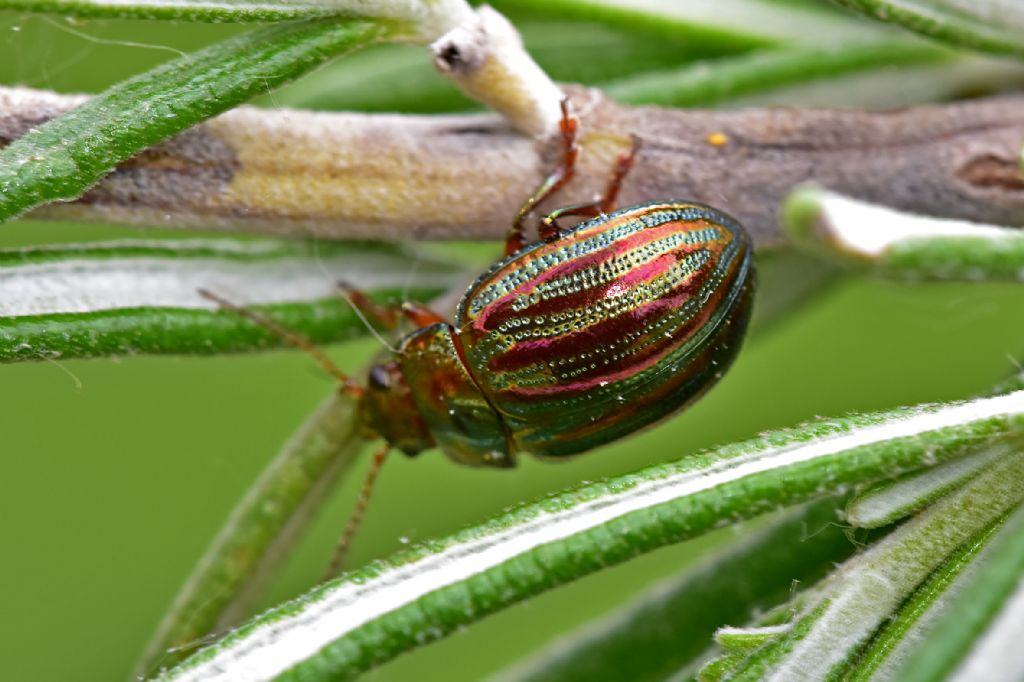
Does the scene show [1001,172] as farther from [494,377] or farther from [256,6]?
[256,6]

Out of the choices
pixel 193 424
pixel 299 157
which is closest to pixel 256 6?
pixel 299 157

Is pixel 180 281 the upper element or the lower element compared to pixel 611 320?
upper

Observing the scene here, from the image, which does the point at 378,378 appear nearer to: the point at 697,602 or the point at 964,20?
the point at 697,602

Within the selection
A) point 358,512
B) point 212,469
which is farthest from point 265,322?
point 212,469

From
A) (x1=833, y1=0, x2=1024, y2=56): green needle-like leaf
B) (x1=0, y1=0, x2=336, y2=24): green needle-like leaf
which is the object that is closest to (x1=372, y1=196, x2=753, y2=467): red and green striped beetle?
(x1=833, y1=0, x2=1024, y2=56): green needle-like leaf

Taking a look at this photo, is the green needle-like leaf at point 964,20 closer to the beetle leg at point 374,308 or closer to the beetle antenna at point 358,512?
the beetle leg at point 374,308

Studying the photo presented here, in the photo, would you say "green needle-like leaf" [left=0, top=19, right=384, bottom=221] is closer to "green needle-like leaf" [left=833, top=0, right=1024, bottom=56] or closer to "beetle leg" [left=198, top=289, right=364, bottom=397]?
"beetle leg" [left=198, top=289, right=364, bottom=397]
